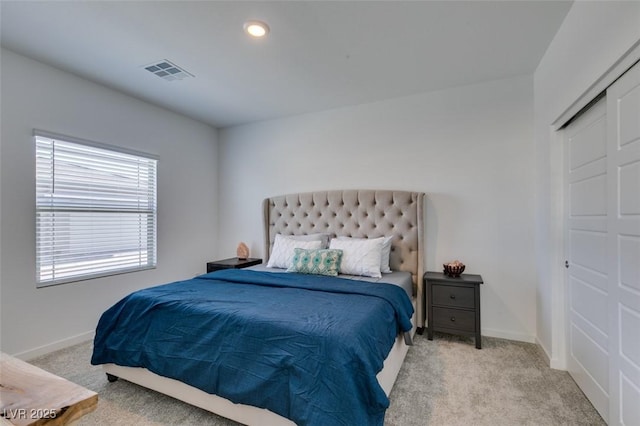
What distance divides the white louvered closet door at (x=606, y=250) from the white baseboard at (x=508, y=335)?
23.1 inches

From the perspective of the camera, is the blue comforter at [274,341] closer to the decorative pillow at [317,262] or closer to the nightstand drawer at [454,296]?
Result: the decorative pillow at [317,262]

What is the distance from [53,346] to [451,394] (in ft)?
11.6

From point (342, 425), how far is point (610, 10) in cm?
250

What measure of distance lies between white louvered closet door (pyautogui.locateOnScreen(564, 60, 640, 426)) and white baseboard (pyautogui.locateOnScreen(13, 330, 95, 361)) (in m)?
4.29

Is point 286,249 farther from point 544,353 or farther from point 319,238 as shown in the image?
point 544,353

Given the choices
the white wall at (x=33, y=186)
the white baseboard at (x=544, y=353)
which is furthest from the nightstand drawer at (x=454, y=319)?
the white wall at (x=33, y=186)

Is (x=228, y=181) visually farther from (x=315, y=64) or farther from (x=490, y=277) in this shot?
(x=490, y=277)

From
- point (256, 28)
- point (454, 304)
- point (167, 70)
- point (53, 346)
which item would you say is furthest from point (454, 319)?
point (53, 346)

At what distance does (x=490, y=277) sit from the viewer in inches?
120

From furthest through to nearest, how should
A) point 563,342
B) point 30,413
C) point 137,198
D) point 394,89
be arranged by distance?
point 137,198 → point 394,89 → point 563,342 → point 30,413

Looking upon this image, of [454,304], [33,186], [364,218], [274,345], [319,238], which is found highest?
[33,186]

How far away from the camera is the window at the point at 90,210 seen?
2.78 m

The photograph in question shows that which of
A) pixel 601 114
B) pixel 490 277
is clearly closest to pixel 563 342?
pixel 490 277

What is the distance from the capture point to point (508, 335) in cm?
296
